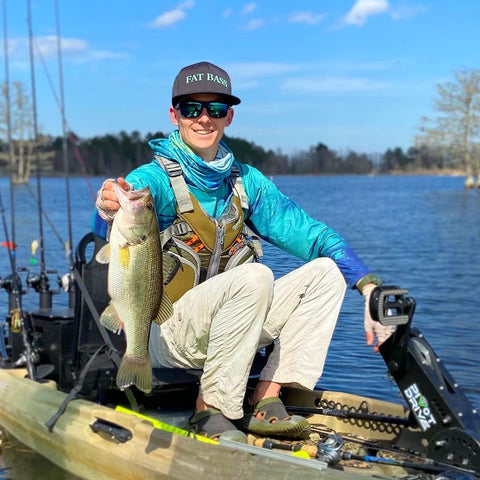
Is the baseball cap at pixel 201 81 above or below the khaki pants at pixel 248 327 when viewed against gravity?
above

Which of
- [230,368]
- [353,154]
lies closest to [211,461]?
[230,368]

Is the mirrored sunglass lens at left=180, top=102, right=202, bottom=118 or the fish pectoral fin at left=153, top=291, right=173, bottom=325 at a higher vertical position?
the mirrored sunglass lens at left=180, top=102, right=202, bottom=118

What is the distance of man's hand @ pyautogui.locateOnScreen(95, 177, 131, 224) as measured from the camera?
3.22m

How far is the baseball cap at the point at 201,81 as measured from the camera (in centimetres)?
411

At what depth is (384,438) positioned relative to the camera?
4.58 metres

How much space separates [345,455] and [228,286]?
3.49ft

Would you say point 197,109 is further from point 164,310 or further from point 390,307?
point 390,307

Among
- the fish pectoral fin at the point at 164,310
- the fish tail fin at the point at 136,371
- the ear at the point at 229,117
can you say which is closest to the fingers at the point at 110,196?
the fish pectoral fin at the point at 164,310

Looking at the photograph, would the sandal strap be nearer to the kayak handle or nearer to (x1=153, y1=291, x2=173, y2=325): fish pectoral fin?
the kayak handle

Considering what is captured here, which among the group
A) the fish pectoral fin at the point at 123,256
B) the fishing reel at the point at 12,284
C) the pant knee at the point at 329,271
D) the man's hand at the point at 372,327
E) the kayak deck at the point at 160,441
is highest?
the fish pectoral fin at the point at 123,256

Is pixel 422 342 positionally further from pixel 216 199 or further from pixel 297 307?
pixel 216 199

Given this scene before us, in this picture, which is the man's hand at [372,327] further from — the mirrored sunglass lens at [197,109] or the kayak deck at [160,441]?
the mirrored sunglass lens at [197,109]

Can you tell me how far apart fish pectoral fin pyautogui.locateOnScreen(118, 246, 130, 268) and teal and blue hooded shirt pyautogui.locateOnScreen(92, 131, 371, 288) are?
705 millimetres

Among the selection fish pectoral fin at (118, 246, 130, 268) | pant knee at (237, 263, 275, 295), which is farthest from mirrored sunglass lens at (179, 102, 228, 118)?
fish pectoral fin at (118, 246, 130, 268)
